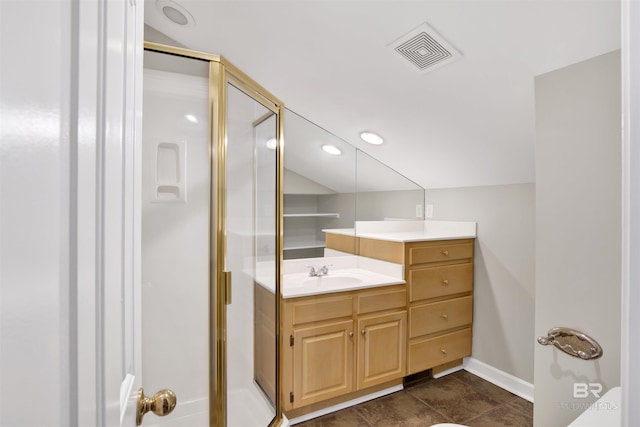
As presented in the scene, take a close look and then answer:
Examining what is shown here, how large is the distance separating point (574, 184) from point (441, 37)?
2.83 ft

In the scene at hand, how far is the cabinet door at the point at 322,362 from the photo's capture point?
193cm

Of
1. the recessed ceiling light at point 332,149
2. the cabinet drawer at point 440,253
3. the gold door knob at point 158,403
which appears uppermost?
the recessed ceiling light at point 332,149

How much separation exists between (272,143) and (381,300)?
132 centimetres

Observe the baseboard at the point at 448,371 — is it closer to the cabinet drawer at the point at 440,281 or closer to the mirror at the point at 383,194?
the cabinet drawer at the point at 440,281

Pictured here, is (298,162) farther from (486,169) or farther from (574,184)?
(574,184)

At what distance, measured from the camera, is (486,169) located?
7.49ft

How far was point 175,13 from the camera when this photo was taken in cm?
168

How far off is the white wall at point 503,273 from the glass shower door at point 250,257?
67.6 inches

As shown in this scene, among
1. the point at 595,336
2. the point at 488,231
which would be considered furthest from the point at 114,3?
the point at 488,231

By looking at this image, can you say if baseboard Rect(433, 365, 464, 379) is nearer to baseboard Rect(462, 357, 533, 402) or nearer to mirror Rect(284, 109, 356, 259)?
baseboard Rect(462, 357, 533, 402)

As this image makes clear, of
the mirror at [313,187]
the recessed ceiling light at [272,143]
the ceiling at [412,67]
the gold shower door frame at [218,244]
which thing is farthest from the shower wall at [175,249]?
the mirror at [313,187]

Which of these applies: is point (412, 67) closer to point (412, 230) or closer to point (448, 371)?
point (412, 230)

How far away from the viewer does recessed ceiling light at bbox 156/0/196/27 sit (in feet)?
5.25

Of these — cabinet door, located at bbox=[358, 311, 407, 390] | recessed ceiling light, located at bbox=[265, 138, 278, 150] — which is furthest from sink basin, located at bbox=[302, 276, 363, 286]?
recessed ceiling light, located at bbox=[265, 138, 278, 150]
